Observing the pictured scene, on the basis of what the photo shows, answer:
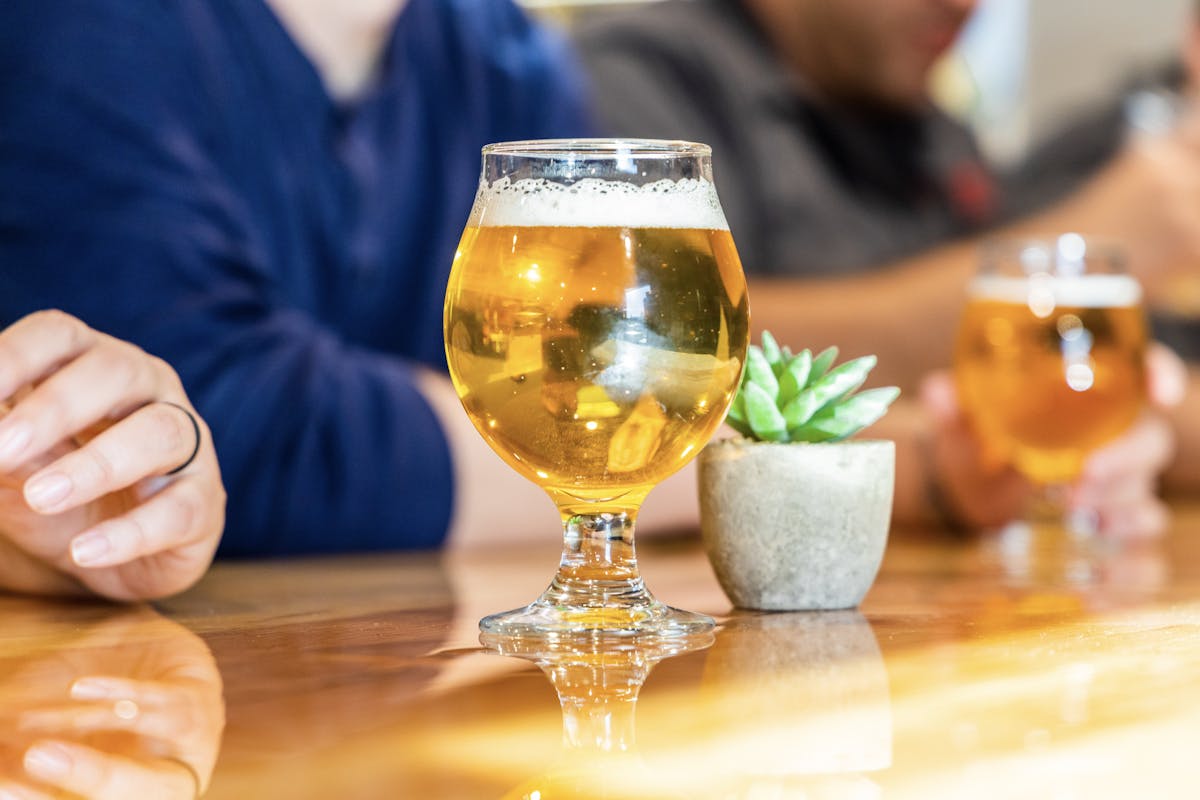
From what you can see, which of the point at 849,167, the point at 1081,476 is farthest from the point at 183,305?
the point at 849,167

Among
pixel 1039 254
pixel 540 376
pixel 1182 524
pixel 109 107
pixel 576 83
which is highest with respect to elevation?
pixel 576 83

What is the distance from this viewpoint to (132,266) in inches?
52.2

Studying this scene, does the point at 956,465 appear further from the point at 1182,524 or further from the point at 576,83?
the point at 576,83

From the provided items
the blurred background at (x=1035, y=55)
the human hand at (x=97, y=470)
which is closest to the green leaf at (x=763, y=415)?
the human hand at (x=97, y=470)

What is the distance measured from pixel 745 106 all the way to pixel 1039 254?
4.50ft

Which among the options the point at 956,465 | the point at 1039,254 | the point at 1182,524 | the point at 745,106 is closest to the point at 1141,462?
the point at 1182,524

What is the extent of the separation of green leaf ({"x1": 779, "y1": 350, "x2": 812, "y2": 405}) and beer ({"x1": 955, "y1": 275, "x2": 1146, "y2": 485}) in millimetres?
596

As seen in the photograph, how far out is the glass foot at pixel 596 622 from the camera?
2.46 feet

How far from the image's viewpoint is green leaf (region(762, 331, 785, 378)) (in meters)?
0.91

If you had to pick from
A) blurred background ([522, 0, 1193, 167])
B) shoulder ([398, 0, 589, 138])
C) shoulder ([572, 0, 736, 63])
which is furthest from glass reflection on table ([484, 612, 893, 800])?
blurred background ([522, 0, 1193, 167])

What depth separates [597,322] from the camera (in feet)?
2.39

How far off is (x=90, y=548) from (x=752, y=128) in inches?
82.4

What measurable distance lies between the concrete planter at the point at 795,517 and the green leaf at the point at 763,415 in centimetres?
1

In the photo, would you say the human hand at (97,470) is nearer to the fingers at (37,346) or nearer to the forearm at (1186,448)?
the fingers at (37,346)
